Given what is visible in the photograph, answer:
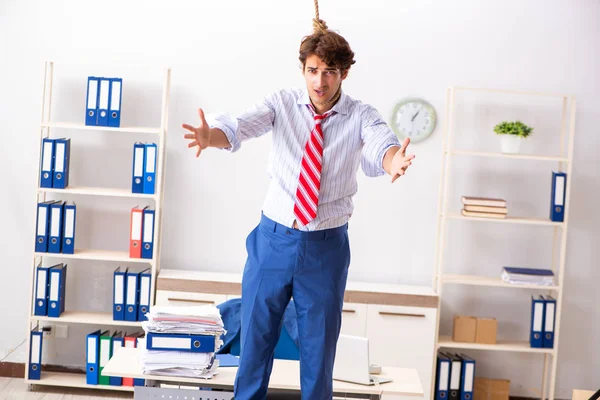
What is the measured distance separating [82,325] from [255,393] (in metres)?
2.78

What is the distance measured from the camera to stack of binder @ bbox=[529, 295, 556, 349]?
4.86m

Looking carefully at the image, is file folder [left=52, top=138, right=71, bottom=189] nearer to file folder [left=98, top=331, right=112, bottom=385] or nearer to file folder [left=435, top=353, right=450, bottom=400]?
file folder [left=98, top=331, right=112, bottom=385]

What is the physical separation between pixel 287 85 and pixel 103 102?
1.12 meters

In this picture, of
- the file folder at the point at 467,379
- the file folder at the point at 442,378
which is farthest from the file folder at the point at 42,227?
the file folder at the point at 467,379

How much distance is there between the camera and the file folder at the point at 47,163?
15.5 ft

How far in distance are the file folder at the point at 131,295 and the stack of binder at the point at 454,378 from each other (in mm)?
1881

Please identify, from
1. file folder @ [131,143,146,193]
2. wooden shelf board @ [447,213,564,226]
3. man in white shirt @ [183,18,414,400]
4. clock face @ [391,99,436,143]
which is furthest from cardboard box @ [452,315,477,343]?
man in white shirt @ [183,18,414,400]

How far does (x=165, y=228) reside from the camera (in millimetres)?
5055

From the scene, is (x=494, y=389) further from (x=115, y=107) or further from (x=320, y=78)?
(x=320, y=78)

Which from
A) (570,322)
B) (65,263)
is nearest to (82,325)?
(65,263)

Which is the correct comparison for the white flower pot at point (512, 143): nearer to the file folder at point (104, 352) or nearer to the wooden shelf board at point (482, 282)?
the wooden shelf board at point (482, 282)

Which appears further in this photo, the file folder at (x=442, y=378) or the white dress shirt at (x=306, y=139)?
the file folder at (x=442, y=378)

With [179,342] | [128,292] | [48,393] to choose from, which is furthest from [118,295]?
[179,342]

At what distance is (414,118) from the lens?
196 inches
